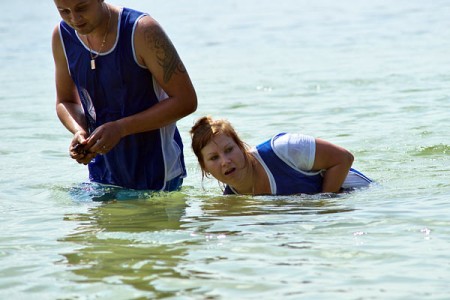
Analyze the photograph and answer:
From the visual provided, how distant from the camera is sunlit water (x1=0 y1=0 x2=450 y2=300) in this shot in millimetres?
4832

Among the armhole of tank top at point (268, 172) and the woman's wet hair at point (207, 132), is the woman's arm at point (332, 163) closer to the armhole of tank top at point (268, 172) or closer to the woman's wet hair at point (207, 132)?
the armhole of tank top at point (268, 172)

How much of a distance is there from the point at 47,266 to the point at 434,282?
6.33ft

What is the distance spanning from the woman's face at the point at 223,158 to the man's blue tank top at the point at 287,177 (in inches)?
7.7

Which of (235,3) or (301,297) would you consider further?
(235,3)

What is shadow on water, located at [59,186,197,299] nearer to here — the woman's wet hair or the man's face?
the woman's wet hair

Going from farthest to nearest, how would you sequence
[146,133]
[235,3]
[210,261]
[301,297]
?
[235,3] → [146,133] → [210,261] → [301,297]

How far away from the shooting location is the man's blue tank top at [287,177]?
688cm

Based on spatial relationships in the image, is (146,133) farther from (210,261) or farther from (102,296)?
(102,296)

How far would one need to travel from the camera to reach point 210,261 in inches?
203

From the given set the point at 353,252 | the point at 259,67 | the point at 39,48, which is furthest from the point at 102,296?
the point at 39,48

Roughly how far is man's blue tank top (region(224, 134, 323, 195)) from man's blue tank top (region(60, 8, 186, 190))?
0.59m

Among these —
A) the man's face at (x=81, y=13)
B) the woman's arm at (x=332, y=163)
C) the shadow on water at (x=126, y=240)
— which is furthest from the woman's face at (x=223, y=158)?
the man's face at (x=81, y=13)

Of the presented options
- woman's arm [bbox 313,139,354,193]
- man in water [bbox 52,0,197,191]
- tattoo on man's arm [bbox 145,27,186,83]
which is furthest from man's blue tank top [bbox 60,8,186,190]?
woman's arm [bbox 313,139,354,193]

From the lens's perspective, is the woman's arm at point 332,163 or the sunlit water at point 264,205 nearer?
the sunlit water at point 264,205
